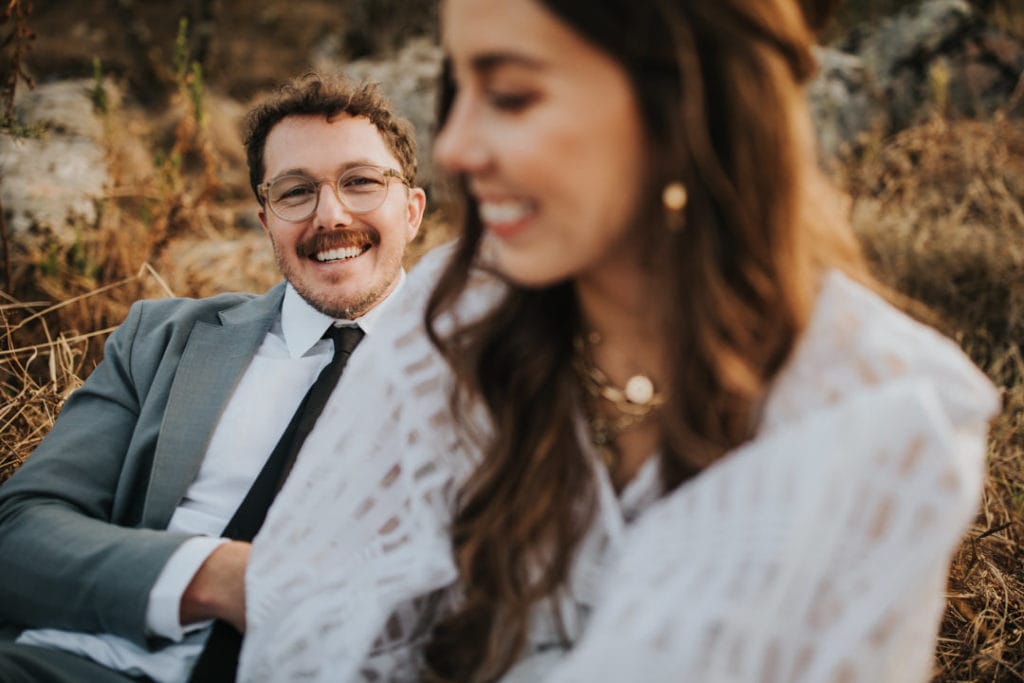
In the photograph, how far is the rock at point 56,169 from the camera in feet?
14.6

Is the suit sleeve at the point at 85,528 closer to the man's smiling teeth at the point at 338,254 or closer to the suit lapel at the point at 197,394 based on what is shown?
the suit lapel at the point at 197,394

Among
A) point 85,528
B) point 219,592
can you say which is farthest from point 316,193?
point 219,592

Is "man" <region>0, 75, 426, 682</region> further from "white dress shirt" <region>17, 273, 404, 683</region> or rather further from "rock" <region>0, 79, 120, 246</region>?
"rock" <region>0, 79, 120, 246</region>

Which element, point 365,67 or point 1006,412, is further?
point 365,67

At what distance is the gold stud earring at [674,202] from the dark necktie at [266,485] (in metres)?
1.19

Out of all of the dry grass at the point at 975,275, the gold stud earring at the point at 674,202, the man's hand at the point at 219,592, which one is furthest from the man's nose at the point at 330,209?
the dry grass at the point at 975,275

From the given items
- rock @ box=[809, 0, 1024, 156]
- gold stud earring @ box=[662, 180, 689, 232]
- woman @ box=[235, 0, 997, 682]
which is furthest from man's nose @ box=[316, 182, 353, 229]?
rock @ box=[809, 0, 1024, 156]

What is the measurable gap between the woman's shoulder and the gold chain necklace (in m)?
0.24

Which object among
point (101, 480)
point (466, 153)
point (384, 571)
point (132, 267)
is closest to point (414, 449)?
point (384, 571)

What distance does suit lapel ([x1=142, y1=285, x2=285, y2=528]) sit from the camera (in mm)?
2070

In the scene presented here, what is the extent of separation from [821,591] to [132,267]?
3.88 meters

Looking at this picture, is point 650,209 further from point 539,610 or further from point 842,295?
point 539,610

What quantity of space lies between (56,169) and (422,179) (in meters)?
2.26

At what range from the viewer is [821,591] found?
112 centimetres
